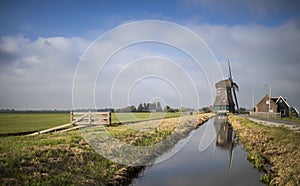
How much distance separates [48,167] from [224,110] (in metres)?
60.4

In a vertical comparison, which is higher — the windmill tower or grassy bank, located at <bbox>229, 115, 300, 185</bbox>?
the windmill tower

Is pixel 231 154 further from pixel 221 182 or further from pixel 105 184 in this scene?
pixel 105 184

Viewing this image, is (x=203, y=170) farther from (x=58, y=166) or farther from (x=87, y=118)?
(x=87, y=118)

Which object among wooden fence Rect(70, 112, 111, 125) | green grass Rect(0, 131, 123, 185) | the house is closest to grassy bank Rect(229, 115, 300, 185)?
green grass Rect(0, 131, 123, 185)

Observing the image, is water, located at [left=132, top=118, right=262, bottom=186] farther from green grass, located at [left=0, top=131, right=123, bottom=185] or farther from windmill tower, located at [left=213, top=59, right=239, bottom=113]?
windmill tower, located at [left=213, top=59, right=239, bottom=113]

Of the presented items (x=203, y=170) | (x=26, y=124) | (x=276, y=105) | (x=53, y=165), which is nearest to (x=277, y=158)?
(x=203, y=170)

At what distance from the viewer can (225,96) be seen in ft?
216

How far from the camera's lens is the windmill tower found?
65.4m

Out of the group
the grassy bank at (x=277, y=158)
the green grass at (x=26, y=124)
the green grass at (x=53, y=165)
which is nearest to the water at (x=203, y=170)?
the grassy bank at (x=277, y=158)

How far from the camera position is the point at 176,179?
11.2 metres

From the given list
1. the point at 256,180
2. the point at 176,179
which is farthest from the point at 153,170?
the point at 256,180

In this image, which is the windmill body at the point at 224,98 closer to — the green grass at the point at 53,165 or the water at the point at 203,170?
the water at the point at 203,170

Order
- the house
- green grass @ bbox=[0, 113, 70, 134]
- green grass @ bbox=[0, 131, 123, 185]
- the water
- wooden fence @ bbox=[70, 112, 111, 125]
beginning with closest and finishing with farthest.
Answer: green grass @ bbox=[0, 131, 123, 185] < the water < green grass @ bbox=[0, 113, 70, 134] < wooden fence @ bbox=[70, 112, 111, 125] < the house

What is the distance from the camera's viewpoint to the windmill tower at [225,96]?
215 feet
